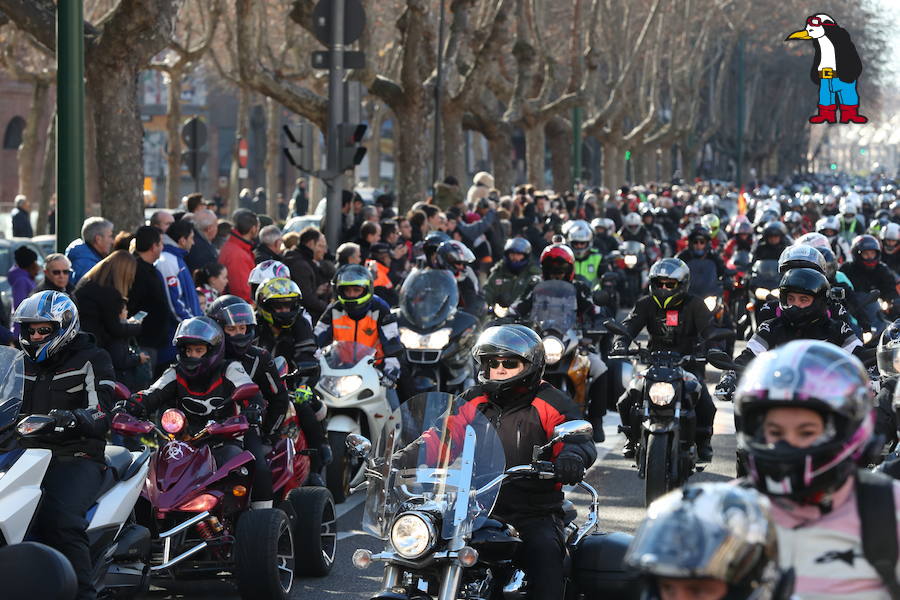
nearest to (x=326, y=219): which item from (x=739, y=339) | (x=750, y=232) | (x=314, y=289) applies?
(x=314, y=289)

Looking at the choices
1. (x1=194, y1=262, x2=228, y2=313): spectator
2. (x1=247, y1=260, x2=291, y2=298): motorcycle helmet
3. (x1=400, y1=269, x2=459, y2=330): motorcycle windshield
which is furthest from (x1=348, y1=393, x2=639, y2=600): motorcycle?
(x1=194, y1=262, x2=228, y2=313): spectator

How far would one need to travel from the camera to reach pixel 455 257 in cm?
1473

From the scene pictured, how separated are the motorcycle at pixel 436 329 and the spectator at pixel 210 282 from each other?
1.40m

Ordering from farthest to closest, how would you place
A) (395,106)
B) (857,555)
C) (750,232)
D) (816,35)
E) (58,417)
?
(395,106) < (750,232) < (816,35) < (58,417) < (857,555)

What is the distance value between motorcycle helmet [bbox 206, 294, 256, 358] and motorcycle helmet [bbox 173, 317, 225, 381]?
0.52 m

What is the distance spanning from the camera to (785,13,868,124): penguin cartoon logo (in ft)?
62.1

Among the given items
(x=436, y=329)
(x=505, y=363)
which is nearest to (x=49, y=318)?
(x=505, y=363)

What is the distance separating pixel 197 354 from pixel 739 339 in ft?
43.2

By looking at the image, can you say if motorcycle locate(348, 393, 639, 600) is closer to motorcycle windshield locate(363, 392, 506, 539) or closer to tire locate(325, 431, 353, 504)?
motorcycle windshield locate(363, 392, 506, 539)

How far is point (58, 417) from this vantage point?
7031 mm

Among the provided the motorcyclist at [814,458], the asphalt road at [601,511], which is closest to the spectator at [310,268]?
the asphalt road at [601,511]

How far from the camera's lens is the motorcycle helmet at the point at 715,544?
347 cm

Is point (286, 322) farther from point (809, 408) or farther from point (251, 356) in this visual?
point (809, 408)

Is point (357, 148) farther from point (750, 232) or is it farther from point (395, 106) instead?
point (395, 106)
